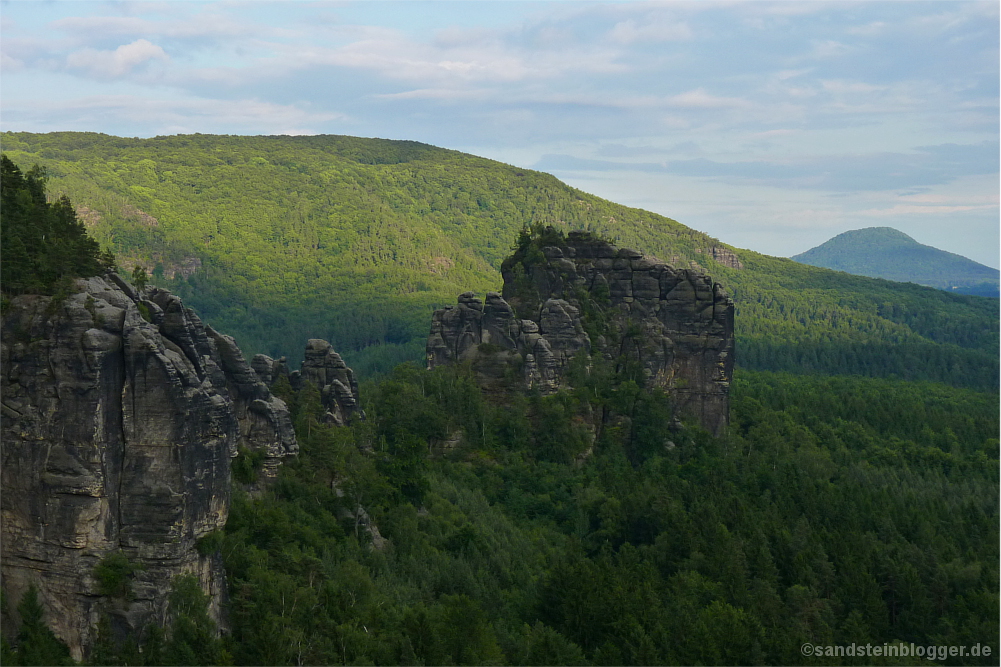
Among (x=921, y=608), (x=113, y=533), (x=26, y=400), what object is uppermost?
(x=26, y=400)

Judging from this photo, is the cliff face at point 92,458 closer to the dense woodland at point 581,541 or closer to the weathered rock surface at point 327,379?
the dense woodland at point 581,541

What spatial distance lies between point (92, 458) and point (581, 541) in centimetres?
3795

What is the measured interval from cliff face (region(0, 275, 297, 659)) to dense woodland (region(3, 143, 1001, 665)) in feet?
3.14

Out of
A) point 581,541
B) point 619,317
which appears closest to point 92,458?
point 581,541

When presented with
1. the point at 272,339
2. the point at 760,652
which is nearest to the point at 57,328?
the point at 760,652

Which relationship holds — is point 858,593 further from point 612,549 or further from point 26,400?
point 26,400

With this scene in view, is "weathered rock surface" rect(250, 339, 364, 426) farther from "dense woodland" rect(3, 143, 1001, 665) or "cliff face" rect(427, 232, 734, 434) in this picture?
"cliff face" rect(427, 232, 734, 434)

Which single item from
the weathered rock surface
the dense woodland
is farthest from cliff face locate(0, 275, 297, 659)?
the weathered rock surface

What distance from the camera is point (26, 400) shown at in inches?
1610

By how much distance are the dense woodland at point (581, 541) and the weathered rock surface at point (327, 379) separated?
4.97ft

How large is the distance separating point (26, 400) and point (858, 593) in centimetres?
4467

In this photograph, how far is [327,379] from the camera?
2635 inches

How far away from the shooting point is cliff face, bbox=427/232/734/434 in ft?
285

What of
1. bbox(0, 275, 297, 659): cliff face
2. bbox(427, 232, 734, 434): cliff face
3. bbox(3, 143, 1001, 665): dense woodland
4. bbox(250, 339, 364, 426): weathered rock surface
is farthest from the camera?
bbox(427, 232, 734, 434): cliff face
